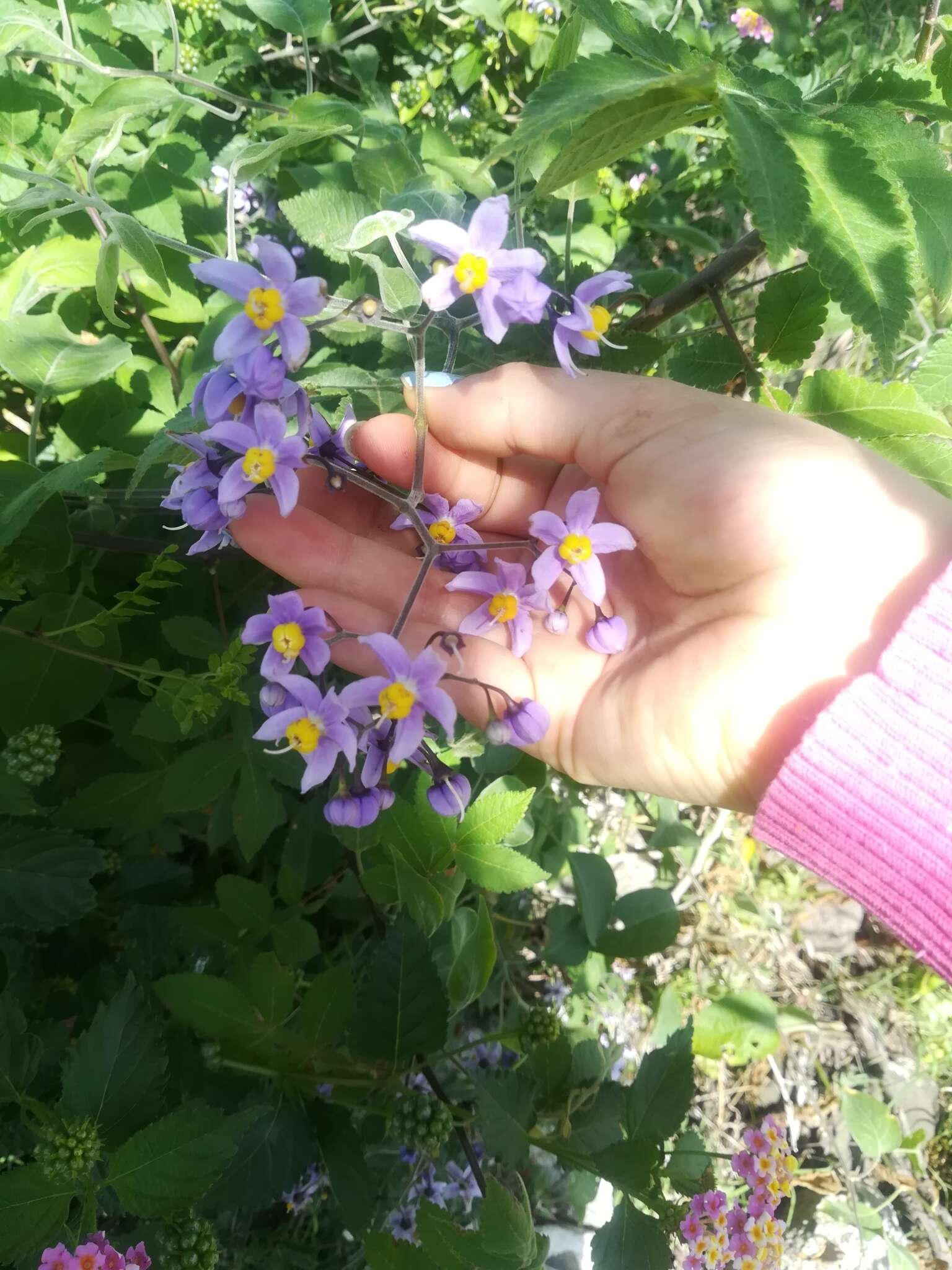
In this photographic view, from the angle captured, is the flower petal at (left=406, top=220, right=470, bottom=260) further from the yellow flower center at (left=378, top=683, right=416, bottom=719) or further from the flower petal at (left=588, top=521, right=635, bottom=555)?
the yellow flower center at (left=378, top=683, right=416, bottom=719)

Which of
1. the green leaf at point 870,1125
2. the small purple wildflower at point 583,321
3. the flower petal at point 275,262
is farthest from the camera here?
the green leaf at point 870,1125

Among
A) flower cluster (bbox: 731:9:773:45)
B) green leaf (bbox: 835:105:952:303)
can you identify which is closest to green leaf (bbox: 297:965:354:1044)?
green leaf (bbox: 835:105:952:303)

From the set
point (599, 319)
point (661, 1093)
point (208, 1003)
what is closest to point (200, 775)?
point (208, 1003)

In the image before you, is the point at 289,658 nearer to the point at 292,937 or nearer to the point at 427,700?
the point at 427,700

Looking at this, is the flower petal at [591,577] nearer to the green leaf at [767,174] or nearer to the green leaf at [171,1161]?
the green leaf at [767,174]

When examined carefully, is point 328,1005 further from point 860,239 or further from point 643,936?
point 860,239

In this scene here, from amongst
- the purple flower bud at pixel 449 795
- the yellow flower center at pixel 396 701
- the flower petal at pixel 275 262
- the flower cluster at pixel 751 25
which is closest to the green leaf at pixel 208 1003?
the purple flower bud at pixel 449 795
